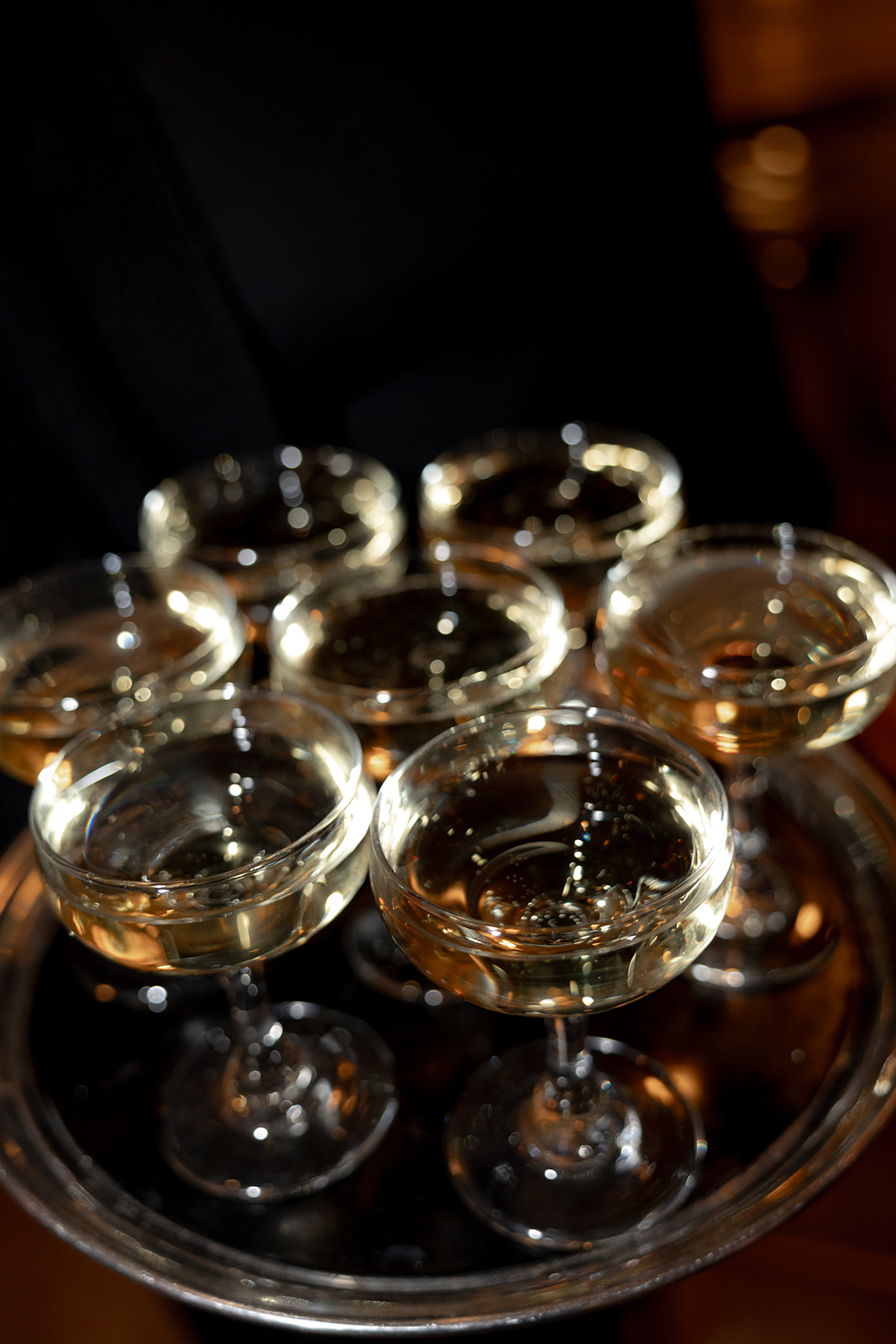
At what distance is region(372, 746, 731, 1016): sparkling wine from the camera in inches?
15.7

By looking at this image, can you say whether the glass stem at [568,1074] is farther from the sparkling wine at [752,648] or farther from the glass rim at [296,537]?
the glass rim at [296,537]

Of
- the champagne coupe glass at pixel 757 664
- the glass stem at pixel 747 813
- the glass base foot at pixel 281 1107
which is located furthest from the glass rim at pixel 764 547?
the glass base foot at pixel 281 1107

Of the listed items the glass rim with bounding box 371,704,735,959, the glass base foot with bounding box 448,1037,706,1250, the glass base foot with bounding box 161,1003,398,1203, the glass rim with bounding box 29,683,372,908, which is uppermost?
the glass rim with bounding box 29,683,372,908

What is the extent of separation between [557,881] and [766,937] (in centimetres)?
19

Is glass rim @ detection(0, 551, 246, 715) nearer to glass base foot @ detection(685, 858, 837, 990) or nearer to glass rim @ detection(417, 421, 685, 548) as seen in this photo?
glass rim @ detection(417, 421, 685, 548)

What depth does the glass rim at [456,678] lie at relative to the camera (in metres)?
0.55

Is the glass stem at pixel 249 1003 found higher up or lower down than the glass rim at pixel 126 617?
lower down

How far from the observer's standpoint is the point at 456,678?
607 mm

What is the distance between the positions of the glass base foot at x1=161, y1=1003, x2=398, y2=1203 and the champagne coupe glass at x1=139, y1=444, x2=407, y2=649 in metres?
0.26

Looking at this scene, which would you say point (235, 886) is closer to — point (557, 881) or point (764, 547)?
point (557, 881)

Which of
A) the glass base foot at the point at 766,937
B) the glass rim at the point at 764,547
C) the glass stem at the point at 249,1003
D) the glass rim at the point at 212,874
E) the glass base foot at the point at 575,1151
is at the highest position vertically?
the glass rim at the point at 212,874

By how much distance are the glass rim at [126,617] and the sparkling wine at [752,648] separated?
193 mm

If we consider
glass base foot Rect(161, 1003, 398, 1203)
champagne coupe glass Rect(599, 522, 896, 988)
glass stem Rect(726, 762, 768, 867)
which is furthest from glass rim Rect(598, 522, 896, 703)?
glass base foot Rect(161, 1003, 398, 1203)

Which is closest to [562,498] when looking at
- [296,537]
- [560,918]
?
[296,537]
